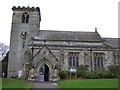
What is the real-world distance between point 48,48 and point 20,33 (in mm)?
9611

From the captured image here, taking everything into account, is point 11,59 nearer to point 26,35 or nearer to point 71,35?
point 26,35

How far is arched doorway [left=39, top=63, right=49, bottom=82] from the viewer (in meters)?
29.8

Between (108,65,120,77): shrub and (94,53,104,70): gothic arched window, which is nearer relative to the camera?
(108,65,120,77): shrub

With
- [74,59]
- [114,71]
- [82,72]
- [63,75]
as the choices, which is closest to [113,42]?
[114,71]

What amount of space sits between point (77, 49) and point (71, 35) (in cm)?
630

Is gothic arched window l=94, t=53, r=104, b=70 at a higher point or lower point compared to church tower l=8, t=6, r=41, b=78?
lower

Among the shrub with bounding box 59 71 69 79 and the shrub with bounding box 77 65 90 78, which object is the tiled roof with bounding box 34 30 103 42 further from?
the shrub with bounding box 59 71 69 79

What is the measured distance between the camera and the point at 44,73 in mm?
31141

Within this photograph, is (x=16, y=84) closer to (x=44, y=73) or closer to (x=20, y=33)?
(x=44, y=73)

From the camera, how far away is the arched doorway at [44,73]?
2975cm

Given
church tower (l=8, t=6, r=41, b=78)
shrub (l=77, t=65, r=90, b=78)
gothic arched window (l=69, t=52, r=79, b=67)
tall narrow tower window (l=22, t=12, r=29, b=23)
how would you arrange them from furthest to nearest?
tall narrow tower window (l=22, t=12, r=29, b=23)
church tower (l=8, t=6, r=41, b=78)
gothic arched window (l=69, t=52, r=79, b=67)
shrub (l=77, t=65, r=90, b=78)

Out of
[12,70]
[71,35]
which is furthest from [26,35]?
[71,35]

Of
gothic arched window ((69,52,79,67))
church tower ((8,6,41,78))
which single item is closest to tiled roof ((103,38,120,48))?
gothic arched window ((69,52,79,67))

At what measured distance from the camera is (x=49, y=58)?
29688 millimetres
